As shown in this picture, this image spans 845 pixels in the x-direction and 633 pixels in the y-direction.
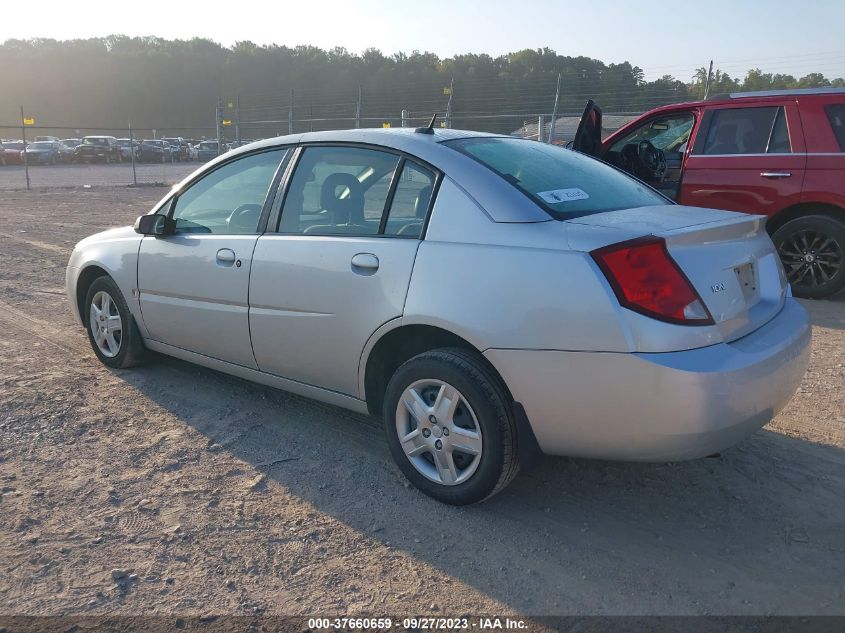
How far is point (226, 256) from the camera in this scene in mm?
3963

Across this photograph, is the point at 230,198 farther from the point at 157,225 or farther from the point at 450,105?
the point at 450,105

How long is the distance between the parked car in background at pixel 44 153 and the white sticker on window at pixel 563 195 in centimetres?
4350

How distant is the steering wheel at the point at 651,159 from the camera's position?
25.5 feet

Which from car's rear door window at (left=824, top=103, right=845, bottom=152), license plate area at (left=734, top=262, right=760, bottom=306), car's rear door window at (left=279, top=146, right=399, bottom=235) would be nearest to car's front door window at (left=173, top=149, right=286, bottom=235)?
car's rear door window at (left=279, top=146, right=399, bottom=235)

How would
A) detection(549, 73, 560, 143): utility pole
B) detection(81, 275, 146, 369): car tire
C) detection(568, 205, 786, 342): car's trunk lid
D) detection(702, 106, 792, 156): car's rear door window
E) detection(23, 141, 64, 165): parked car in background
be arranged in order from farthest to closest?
detection(23, 141, 64, 165): parked car in background → detection(549, 73, 560, 143): utility pole → detection(702, 106, 792, 156): car's rear door window → detection(81, 275, 146, 369): car tire → detection(568, 205, 786, 342): car's trunk lid

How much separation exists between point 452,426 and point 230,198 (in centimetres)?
203

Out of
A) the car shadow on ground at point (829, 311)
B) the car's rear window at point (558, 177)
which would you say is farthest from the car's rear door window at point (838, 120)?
the car's rear window at point (558, 177)

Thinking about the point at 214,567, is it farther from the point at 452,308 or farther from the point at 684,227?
the point at 684,227

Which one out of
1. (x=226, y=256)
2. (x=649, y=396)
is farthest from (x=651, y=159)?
(x=649, y=396)

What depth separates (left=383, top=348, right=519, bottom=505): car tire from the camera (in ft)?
9.59

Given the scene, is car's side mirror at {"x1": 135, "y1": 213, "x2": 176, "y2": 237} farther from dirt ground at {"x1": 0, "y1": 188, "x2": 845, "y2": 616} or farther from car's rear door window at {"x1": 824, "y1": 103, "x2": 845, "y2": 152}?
car's rear door window at {"x1": 824, "y1": 103, "x2": 845, "y2": 152}

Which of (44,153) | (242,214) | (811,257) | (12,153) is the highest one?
(242,214)

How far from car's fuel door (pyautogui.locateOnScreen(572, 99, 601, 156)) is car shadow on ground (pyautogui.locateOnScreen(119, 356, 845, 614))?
4098 millimetres

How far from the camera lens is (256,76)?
181 feet
